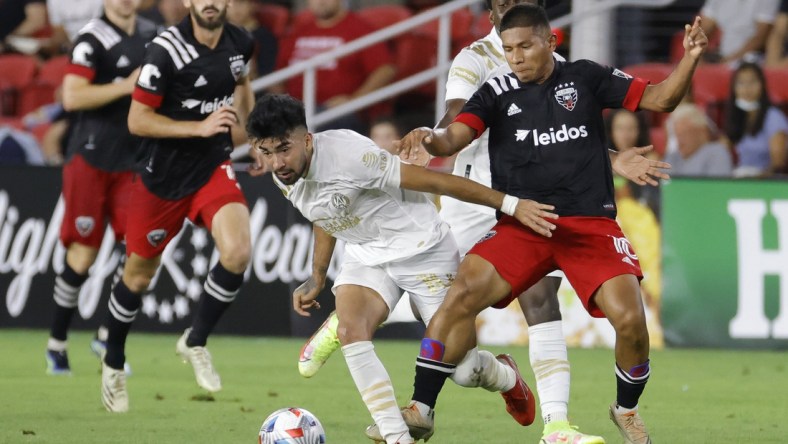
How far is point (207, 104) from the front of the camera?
341 inches

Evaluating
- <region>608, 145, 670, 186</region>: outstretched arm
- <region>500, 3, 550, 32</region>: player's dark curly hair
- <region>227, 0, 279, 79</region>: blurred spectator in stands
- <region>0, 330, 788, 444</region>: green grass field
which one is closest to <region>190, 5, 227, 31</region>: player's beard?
<region>0, 330, 788, 444</region>: green grass field

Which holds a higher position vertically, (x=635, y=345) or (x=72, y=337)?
(x=635, y=345)

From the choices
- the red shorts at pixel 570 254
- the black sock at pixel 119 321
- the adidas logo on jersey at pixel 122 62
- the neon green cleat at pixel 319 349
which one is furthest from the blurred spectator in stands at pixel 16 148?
the red shorts at pixel 570 254

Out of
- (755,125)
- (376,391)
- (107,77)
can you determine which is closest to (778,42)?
(755,125)

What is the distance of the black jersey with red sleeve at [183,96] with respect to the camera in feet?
27.7

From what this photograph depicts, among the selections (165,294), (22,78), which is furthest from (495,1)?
(22,78)

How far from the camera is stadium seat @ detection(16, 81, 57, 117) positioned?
52.6 feet

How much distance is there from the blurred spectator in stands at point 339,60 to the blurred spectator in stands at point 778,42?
379 centimetres

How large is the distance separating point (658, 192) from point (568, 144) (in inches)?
226

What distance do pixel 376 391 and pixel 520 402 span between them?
122cm

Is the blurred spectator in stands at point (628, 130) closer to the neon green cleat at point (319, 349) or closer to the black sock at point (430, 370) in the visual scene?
the neon green cleat at point (319, 349)

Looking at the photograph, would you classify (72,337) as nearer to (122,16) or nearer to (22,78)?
(122,16)

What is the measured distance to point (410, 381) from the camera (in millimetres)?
9570

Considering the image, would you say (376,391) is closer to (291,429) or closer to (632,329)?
(291,429)
